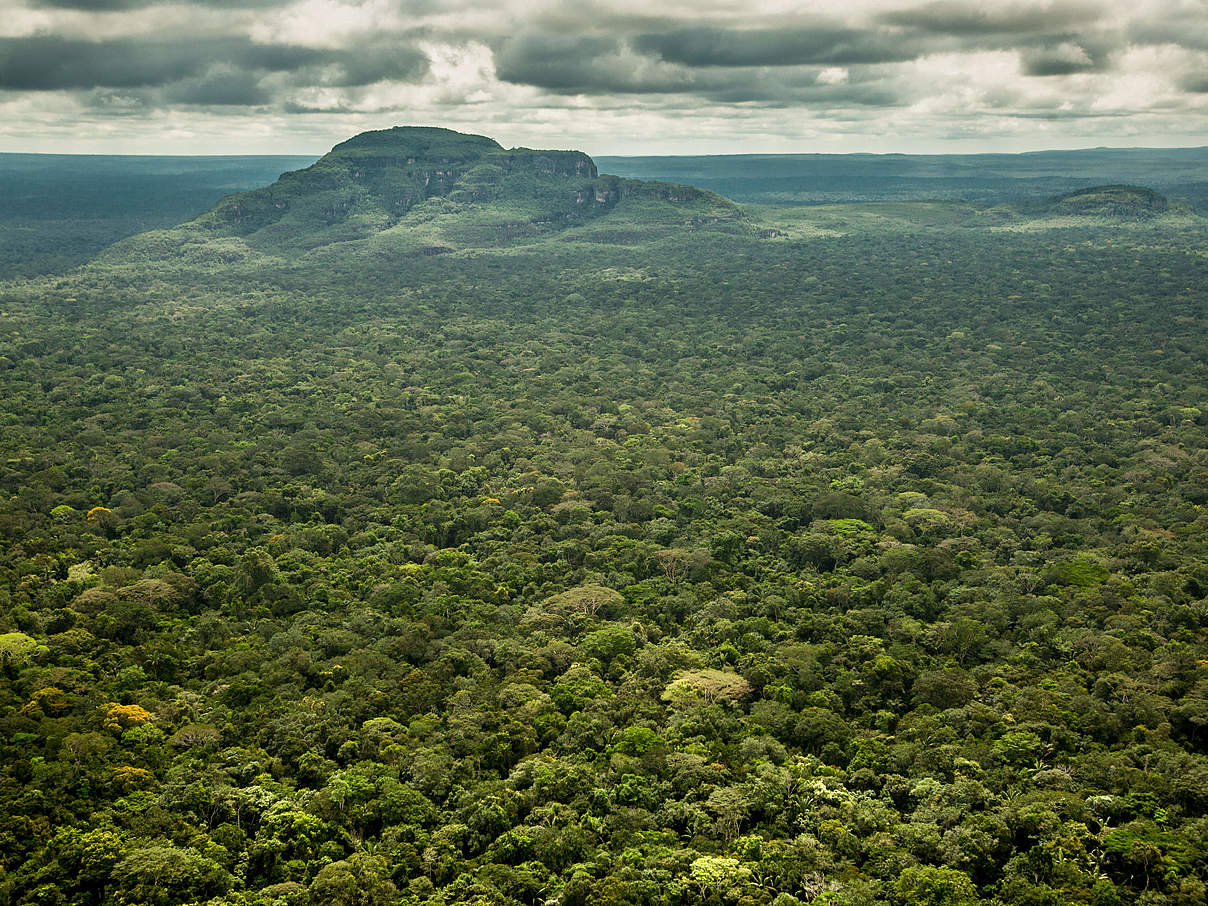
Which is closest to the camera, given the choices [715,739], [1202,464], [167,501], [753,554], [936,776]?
[936,776]

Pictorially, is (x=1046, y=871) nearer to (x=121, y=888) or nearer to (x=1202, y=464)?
(x=121, y=888)

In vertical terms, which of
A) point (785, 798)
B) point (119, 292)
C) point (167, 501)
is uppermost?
point (119, 292)

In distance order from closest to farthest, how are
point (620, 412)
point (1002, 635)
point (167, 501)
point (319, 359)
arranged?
point (1002, 635)
point (167, 501)
point (620, 412)
point (319, 359)

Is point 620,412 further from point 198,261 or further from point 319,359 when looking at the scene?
point 198,261

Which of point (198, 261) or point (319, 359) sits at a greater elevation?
point (198, 261)

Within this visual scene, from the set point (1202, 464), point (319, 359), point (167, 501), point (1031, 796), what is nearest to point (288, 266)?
point (319, 359)

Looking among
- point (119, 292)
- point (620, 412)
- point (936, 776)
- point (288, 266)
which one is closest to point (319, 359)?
point (620, 412)

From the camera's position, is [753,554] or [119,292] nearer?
[753,554]
